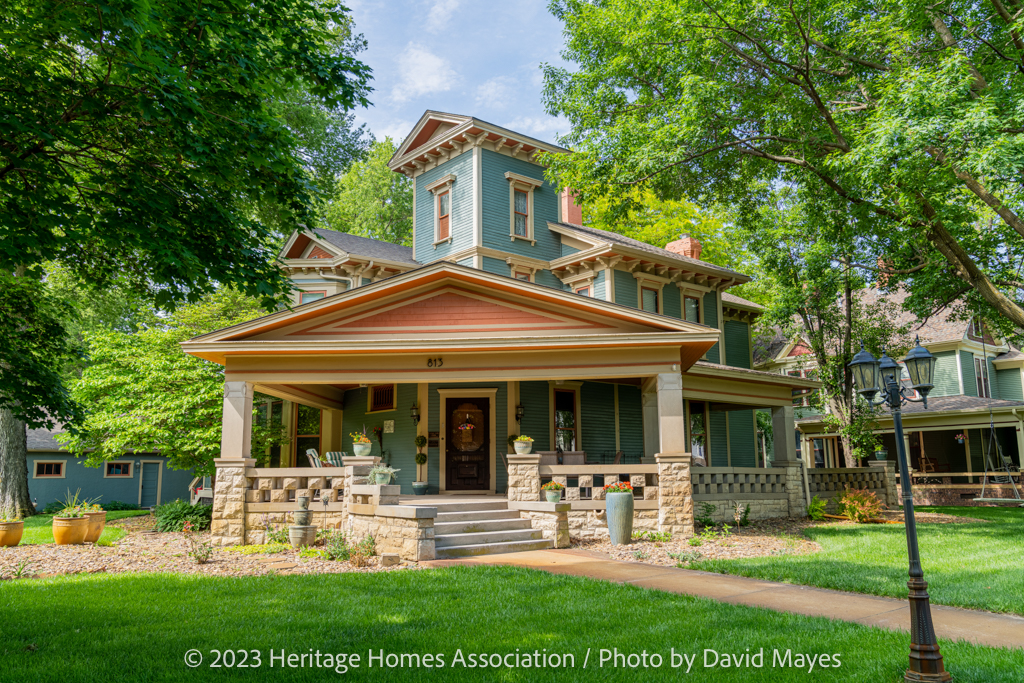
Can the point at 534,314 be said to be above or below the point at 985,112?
below

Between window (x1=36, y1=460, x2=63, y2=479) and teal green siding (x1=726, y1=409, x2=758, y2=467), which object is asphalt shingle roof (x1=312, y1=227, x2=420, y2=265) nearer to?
Result: teal green siding (x1=726, y1=409, x2=758, y2=467)

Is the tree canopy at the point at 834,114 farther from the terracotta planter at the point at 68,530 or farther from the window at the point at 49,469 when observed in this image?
the window at the point at 49,469

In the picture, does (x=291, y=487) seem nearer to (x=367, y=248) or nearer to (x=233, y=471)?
(x=233, y=471)

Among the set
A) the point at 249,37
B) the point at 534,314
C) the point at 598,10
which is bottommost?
Answer: the point at 534,314

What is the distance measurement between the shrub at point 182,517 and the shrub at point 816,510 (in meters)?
13.9

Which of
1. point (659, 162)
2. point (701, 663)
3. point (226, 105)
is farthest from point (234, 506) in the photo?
point (659, 162)

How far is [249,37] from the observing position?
7.21 metres

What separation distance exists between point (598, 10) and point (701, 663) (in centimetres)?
1535

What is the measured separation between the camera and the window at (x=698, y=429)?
2128cm

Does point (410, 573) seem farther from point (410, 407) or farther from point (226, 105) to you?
point (410, 407)

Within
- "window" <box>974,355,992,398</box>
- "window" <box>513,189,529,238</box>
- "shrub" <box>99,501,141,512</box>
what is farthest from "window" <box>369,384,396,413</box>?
"window" <box>974,355,992,398</box>

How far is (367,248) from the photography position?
2031 centimetres

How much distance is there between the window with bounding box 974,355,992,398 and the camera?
27781 millimetres

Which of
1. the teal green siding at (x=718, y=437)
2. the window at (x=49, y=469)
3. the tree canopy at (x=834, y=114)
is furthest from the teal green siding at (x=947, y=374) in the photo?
the window at (x=49, y=469)
